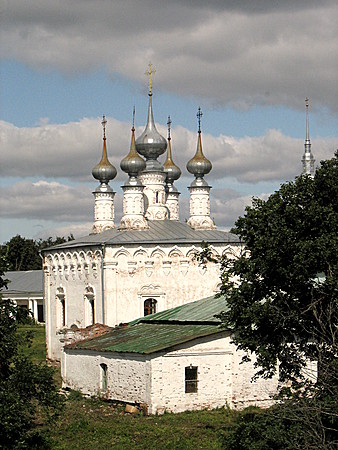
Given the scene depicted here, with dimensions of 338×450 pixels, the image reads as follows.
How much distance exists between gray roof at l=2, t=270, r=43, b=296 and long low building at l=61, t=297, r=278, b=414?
3364cm

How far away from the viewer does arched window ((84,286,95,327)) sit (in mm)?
32388

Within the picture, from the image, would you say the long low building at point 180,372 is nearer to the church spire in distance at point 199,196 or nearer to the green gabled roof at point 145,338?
the green gabled roof at point 145,338

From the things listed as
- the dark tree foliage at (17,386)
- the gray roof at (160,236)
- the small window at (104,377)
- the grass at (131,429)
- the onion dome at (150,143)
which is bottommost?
the grass at (131,429)

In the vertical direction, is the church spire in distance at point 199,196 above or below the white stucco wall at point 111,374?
above

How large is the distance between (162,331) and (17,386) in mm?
9395

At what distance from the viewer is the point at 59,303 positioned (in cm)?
3516

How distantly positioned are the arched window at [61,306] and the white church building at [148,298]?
0.04m

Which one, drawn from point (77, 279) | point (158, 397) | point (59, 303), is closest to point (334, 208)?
point (158, 397)

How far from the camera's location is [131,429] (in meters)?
18.3

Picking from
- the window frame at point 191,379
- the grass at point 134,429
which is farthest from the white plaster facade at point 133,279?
the grass at point 134,429

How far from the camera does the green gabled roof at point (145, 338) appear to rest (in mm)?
21109

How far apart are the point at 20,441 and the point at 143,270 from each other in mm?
17615

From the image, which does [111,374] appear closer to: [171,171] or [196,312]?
[196,312]

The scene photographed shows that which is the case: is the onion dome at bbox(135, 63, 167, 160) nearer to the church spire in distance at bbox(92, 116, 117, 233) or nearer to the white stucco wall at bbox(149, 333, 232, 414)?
the church spire in distance at bbox(92, 116, 117, 233)
